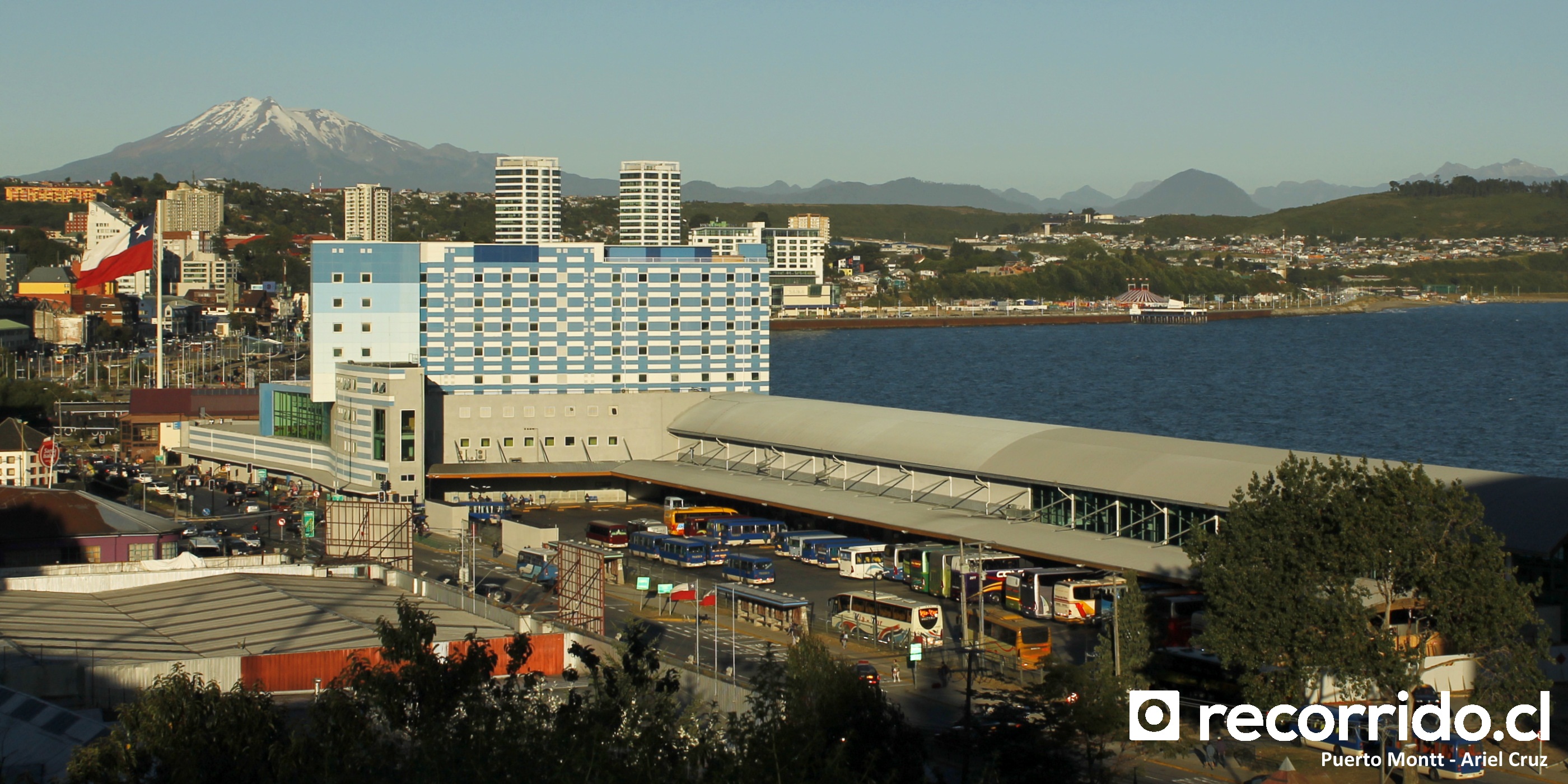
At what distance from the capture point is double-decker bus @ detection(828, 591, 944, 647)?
74.3 ft

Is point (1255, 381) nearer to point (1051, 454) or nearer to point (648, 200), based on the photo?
point (1051, 454)

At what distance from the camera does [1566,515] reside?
22000 mm

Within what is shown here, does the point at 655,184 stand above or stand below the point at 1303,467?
above

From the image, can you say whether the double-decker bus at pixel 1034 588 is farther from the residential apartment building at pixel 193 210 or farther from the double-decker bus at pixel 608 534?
the residential apartment building at pixel 193 210

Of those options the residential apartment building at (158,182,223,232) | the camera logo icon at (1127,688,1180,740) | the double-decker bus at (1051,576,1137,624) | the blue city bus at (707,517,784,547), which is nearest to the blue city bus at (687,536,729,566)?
the blue city bus at (707,517,784,547)

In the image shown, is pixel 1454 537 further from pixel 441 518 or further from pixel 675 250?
pixel 675 250

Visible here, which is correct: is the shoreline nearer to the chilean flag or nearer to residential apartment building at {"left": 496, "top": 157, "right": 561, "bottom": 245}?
residential apartment building at {"left": 496, "top": 157, "right": 561, "bottom": 245}

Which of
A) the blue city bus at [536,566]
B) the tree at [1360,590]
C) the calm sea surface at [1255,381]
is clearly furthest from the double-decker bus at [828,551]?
the calm sea surface at [1255,381]

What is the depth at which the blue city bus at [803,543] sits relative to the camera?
30.0m

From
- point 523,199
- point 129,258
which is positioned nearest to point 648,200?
point 523,199

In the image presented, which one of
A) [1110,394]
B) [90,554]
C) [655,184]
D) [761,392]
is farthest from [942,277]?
[90,554]

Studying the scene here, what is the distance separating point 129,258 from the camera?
41469 millimetres

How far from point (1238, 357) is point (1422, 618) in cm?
9701

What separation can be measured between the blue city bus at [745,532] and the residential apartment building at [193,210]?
155 metres
